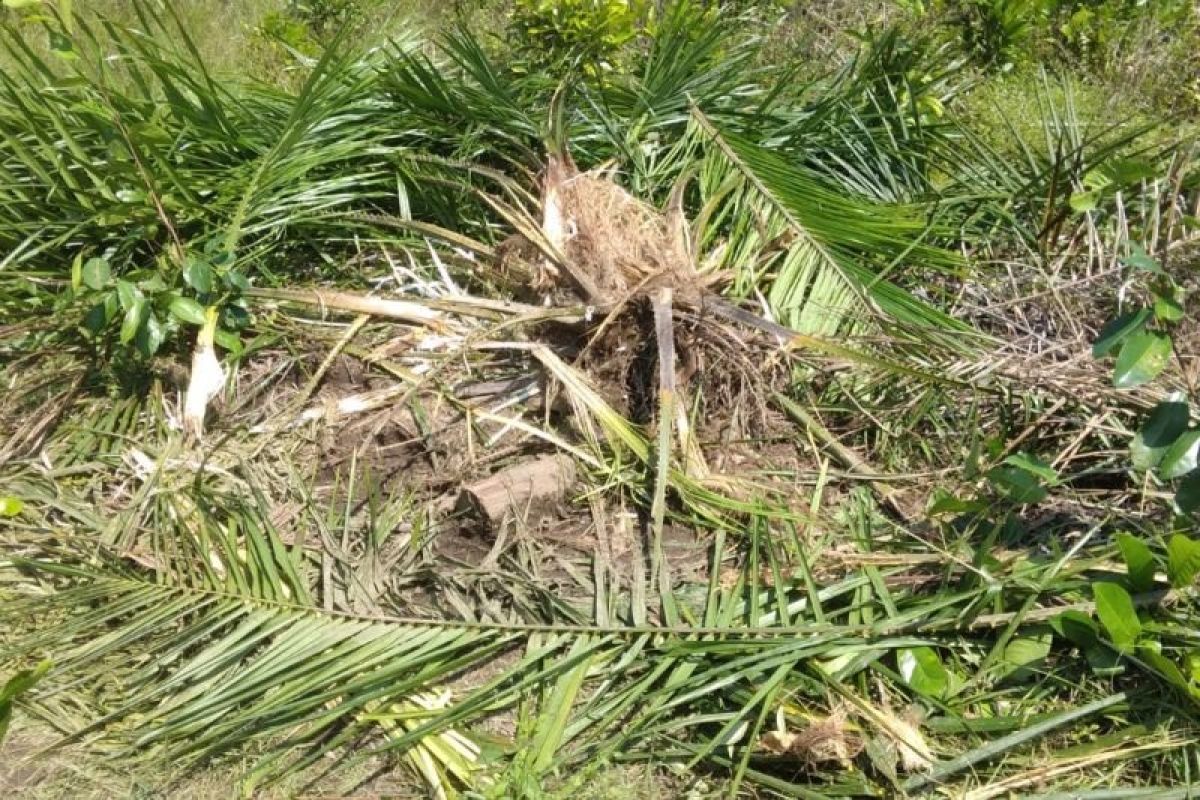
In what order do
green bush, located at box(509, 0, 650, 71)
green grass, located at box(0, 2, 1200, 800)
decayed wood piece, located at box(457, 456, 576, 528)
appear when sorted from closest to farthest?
green grass, located at box(0, 2, 1200, 800) → decayed wood piece, located at box(457, 456, 576, 528) → green bush, located at box(509, 0, 650, 71)

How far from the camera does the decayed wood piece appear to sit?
9.09ft

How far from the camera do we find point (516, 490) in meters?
2.80

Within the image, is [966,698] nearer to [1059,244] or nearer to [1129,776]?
[1129,776]

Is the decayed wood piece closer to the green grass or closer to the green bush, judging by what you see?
the green grass

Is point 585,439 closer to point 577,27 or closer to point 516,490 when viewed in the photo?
point 516,490

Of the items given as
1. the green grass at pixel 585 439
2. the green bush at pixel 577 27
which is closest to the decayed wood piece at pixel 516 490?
the green grass at pixel 585 439

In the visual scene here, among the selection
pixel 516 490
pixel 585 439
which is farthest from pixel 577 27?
pixel 516 490

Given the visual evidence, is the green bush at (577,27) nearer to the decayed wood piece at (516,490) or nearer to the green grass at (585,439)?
the green grass at (585,439)

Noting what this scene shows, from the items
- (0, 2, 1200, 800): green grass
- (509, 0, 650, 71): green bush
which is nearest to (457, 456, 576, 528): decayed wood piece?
(0, 2, 1200, 800): green grass

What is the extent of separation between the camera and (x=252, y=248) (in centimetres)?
A: 362

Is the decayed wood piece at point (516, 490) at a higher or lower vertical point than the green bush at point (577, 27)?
lower

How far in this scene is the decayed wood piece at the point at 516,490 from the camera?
277 centimetres

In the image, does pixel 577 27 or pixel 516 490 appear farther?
pixel 577 27

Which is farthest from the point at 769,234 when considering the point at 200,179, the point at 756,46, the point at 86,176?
the point at 86,176
